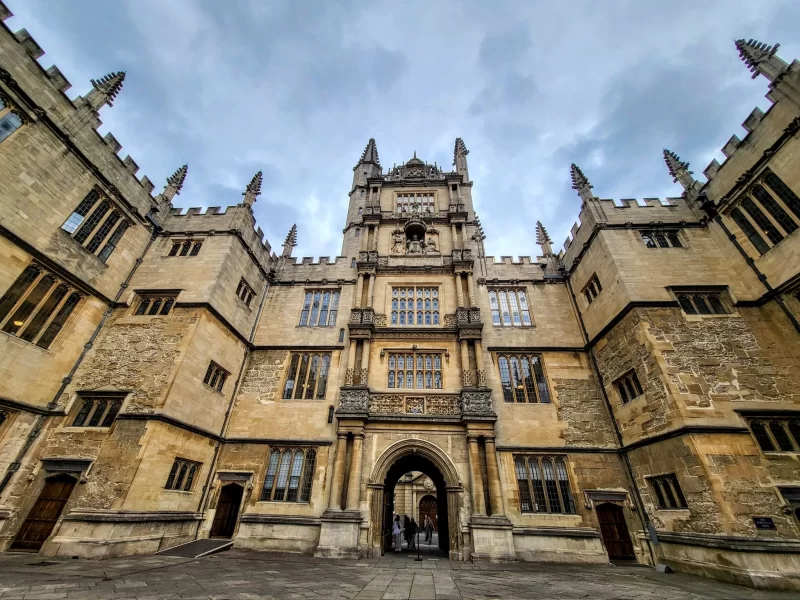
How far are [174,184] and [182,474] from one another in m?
16.1

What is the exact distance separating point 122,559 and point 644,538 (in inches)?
745

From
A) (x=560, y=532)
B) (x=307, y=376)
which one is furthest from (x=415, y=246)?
(x=560, y=532)

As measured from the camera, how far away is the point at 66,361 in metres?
13.8

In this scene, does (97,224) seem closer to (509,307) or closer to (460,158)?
(509,307)

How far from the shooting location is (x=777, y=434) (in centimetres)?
1170

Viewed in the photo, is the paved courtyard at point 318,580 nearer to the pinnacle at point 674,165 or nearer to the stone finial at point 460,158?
the pinnacle at point 674,165

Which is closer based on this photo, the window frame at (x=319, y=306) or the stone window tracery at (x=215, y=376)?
the stone window tracery at (x=215, y=376)

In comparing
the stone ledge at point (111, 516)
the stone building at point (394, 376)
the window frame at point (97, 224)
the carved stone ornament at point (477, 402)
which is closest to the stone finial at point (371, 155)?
the stone building at point (394, 376)

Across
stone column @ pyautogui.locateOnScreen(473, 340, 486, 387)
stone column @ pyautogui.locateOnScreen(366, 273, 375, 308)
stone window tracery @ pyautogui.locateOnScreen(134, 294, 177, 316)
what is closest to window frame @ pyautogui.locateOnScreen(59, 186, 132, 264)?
stone window tracery @ pyautogui.locateOnScreen(134, 294, 177, 316)

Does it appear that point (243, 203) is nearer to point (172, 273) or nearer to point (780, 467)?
point (172, 273)

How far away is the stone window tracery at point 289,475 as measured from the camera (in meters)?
15.5

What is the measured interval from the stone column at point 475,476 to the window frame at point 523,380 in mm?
2957

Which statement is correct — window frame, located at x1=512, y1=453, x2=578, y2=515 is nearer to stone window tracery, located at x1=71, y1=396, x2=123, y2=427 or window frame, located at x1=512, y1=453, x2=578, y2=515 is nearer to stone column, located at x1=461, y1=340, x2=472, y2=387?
stone column, located at x1=461, y1=340, x2=472, y2=387

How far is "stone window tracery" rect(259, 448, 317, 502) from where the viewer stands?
15469mm
